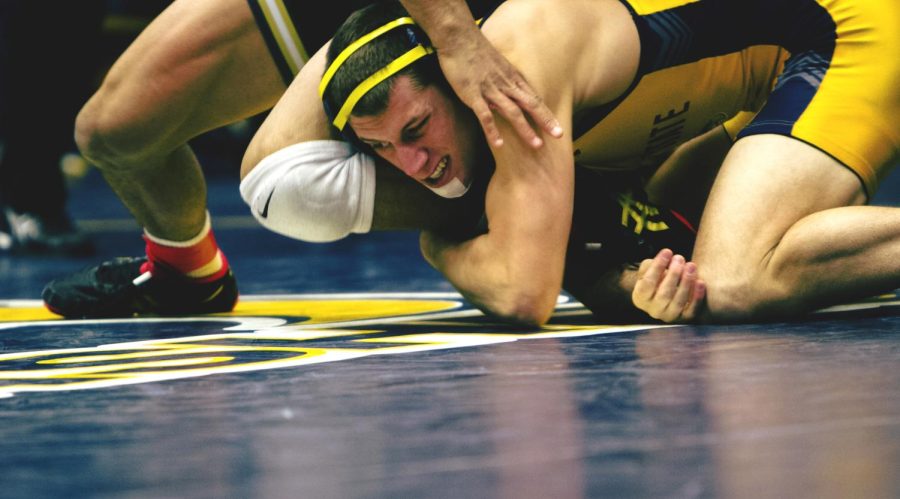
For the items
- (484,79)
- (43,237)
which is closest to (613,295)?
(484,79)

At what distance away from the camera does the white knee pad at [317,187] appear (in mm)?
2559

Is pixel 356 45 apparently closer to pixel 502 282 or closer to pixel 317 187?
pixel 317 187

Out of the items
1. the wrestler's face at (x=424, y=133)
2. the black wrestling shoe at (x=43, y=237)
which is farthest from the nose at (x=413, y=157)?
the black wrestling shoe at (x=43, y=237)

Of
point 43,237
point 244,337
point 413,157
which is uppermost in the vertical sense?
point 413,157

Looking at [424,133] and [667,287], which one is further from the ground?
[424,133]

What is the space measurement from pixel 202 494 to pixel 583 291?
155 centimetres

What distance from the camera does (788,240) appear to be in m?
2.47

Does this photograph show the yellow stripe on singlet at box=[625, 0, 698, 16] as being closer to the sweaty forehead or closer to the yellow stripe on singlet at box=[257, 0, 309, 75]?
the sweaty forehead

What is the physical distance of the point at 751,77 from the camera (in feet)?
9.33

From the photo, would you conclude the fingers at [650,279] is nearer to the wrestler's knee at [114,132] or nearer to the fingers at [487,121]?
the fingers at [487,121]

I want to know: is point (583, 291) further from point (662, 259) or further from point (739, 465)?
point (739, 465)

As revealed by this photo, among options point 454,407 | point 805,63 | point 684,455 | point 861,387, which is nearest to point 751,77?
Answer: point 805,63

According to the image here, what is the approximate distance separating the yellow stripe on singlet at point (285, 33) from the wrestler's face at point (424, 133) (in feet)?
1.46

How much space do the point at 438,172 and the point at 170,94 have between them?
68 cm
